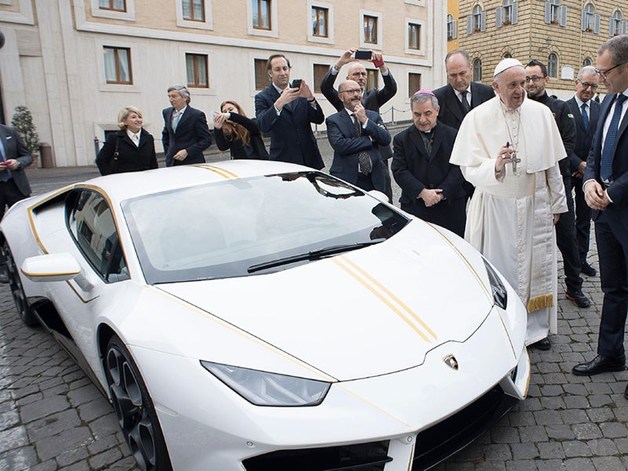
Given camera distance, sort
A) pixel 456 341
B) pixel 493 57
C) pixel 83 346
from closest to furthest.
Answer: pixel 456 341 → pixel 83 346 → pixel 493 57

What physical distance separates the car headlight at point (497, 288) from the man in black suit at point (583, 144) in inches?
93.5

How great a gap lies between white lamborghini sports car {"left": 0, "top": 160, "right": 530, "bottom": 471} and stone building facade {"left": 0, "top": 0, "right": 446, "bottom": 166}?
60.9 feet

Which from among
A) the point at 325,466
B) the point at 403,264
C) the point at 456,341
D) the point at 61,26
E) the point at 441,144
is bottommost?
the point at 325,466

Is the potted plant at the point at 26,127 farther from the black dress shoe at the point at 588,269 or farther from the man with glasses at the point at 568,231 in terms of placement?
the black dress shoe at the point at 588,269

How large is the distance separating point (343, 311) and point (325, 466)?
59 centimetres

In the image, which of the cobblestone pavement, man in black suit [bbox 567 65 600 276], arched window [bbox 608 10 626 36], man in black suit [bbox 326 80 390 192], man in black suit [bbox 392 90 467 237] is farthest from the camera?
arched window [bbox 608 10 626 36]

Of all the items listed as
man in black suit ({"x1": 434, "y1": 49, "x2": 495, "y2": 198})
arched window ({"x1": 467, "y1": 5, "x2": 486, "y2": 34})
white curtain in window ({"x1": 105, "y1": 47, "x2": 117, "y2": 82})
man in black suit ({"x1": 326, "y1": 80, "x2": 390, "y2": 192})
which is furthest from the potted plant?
arched window ({"x1": 467, "y1": 5, "x2": 486, "y2": 34})

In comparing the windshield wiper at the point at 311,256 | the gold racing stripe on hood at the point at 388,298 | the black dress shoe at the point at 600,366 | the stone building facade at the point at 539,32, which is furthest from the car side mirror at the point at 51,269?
the stone building facade at the point at 539,32

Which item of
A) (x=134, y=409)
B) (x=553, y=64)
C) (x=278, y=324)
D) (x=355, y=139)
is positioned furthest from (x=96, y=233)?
(x=553, y=64)

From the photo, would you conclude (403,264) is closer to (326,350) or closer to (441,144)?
(326,350)

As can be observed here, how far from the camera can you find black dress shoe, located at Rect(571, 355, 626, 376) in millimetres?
3012

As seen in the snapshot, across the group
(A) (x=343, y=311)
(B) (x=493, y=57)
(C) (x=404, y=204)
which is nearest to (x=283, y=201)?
(A) (x=343, y=311)

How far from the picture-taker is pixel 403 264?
2598mm

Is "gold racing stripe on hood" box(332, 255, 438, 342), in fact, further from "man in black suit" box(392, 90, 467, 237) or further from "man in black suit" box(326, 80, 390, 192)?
"man in black suit" box(326, 80, 390, 192)
